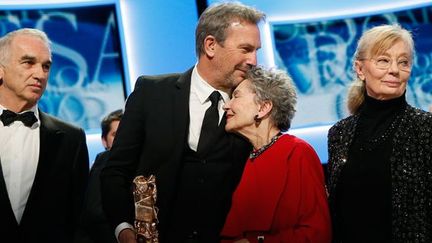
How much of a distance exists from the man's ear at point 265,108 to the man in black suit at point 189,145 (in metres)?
0.18

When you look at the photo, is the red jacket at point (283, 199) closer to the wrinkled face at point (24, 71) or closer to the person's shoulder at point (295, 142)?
the person's shoulder at point (295, 142)

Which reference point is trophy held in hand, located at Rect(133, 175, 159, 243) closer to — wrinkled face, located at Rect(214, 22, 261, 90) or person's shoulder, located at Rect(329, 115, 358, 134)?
wrinkled face, located at Rect(214, 22, 261, 90)

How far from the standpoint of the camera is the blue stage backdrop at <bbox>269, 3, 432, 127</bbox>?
17.1 ft

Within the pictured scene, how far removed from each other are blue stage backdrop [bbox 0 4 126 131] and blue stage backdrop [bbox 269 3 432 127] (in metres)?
1.17

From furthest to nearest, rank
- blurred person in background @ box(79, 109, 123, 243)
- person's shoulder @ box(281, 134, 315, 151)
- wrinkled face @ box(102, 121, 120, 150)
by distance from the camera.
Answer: wrinkled face @ box(102, 121, 120, 150) → blurred person in background @ box(79, 109, 123, 243) → person's shoulder @ box(281, 134, 315, 151)

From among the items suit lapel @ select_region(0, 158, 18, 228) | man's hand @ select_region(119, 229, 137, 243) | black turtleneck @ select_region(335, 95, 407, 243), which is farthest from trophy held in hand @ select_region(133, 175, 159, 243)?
black turtleneck @ select_region(335, 95, 407, 243)

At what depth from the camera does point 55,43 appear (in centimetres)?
496

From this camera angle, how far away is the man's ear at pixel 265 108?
2.97 m

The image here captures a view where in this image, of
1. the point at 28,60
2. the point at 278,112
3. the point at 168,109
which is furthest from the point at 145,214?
the point at 28,60

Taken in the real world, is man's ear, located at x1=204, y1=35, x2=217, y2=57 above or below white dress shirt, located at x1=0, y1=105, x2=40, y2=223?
above

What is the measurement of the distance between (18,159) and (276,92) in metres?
1.15

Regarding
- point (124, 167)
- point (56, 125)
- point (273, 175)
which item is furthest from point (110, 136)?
point (273, 175)

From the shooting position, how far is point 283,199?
2812 millimetres

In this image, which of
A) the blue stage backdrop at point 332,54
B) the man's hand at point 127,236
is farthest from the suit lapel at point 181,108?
the blue stage backdrop at point 332,54
